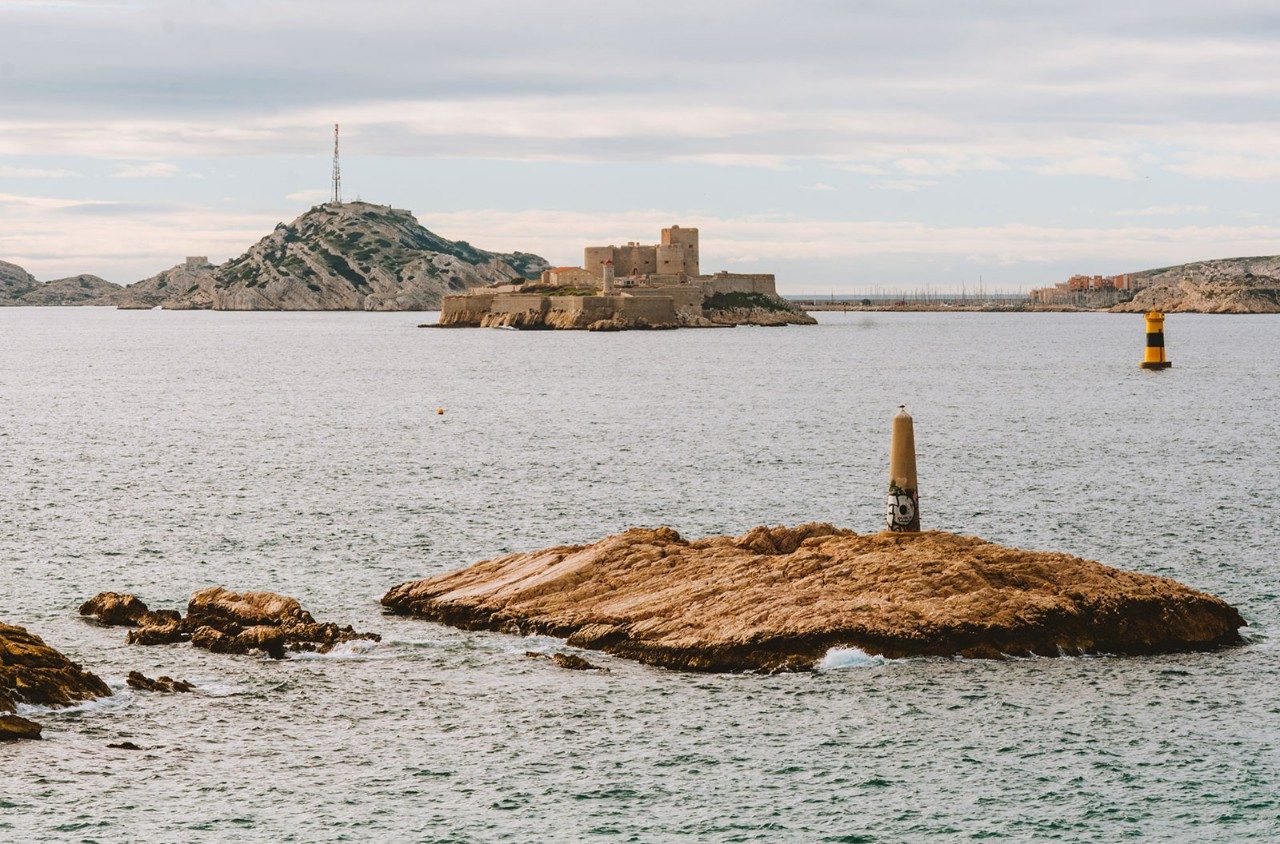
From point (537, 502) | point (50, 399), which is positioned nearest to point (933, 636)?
point (537, 502)

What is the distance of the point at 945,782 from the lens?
1927 cm

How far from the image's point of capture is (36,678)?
21578mm

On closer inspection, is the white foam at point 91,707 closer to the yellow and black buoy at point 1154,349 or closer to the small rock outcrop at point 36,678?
the small rock outcrop at point 36,678

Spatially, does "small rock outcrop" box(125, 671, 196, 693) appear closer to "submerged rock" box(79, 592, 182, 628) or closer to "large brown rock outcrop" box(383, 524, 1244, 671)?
"submerged rock" box(79, 592, 182, 628)

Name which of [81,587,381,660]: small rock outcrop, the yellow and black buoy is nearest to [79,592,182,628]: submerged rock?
[81,587,381,660]: small rock outcrop

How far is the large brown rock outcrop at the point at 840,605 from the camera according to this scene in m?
23.9

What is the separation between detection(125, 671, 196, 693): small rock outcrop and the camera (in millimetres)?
22625

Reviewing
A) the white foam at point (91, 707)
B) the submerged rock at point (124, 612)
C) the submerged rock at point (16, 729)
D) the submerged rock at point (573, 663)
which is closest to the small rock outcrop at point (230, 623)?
the submerged rock at point (124, 612)

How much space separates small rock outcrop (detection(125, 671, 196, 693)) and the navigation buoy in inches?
512

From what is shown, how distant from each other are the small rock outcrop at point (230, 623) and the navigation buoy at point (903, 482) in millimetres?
9819

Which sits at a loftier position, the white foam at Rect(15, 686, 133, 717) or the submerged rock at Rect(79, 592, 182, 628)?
the submerged rock at Rect(79, 592, 182, 628)

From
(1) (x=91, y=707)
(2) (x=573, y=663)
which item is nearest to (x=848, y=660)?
(2) (x=573, y=663)

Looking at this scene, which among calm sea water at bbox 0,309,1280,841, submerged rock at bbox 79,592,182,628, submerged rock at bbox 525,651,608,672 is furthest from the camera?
submerged rock at bbox 79,592,182,628

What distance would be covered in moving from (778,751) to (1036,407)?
6763cm
